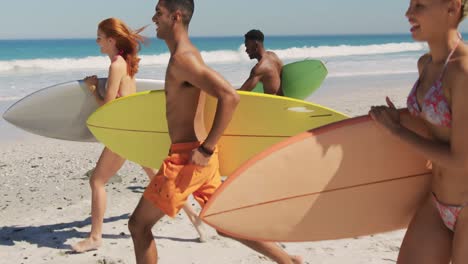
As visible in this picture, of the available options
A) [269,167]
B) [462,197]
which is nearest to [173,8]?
[269,167]

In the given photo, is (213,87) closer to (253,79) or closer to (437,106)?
(437,106)

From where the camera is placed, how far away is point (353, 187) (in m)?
2.83

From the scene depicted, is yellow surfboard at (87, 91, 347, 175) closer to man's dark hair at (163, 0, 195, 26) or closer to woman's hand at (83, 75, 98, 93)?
woman's hand at (83, 75, 98, 93)

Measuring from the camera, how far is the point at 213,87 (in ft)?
9.69

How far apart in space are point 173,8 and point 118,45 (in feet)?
5.26

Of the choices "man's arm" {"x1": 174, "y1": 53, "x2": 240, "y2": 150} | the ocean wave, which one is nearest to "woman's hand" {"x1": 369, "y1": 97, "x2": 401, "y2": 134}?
"man's arm" {"x1": 174, "y1": 53, "x2": 240, "y2": 150}

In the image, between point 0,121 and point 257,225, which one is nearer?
point 257,225

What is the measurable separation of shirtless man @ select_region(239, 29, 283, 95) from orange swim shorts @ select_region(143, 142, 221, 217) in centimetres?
280

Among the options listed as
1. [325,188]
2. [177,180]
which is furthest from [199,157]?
[325,188]

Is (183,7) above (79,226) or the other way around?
above

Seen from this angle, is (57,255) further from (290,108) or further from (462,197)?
(462,197)

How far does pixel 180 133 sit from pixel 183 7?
0.61m

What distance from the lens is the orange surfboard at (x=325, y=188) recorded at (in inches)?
107

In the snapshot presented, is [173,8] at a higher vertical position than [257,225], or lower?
higher
